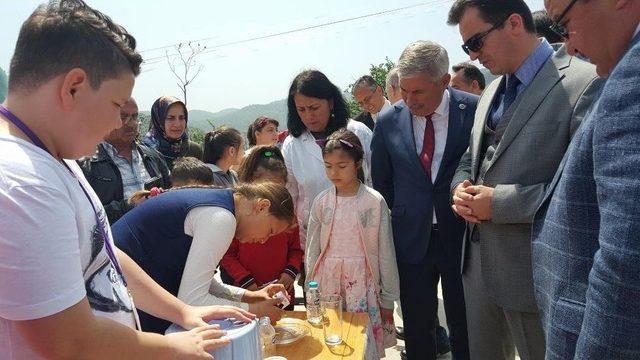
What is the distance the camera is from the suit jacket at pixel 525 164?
1.52m

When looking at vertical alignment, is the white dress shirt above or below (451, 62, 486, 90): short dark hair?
below

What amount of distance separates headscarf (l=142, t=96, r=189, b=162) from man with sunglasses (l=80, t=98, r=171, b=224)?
49 centimetres

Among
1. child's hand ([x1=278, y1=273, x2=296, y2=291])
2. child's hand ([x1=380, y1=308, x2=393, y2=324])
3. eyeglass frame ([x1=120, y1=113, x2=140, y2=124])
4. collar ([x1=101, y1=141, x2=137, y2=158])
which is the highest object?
eyeglass frame ([x1=120, y1=113, x2=140, y2=124])

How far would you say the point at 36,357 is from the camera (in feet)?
2.51

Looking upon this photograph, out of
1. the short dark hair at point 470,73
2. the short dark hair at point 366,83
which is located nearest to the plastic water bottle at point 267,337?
the short dark hair at point 470,73

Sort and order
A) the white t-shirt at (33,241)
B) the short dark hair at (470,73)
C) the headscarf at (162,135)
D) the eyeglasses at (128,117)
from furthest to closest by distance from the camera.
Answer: the short dark hair at (470,73)
the headscarf at (162,135)
the eyeglasses at (128,117)
the white t-shirt at (33,241)

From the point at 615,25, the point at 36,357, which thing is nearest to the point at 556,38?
the point at 615,25

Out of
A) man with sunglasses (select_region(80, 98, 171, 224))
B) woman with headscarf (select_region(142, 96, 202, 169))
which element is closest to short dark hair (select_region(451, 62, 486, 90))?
woman with headscarf (select_region(142, 96, 202, 169))

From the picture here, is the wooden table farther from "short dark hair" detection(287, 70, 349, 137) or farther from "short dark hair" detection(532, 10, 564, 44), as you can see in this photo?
"short dark hair" detection(532, 10, 564, 44)

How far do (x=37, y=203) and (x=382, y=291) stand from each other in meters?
2.03

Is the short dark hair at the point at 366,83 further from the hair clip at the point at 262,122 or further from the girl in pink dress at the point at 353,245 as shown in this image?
the girl in pink dress at the point at 353,245

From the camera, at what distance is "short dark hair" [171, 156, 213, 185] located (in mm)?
2655

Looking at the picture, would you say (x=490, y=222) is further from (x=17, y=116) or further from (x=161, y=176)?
(x=161, y=176)

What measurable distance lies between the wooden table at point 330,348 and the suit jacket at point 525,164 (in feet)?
1.91
